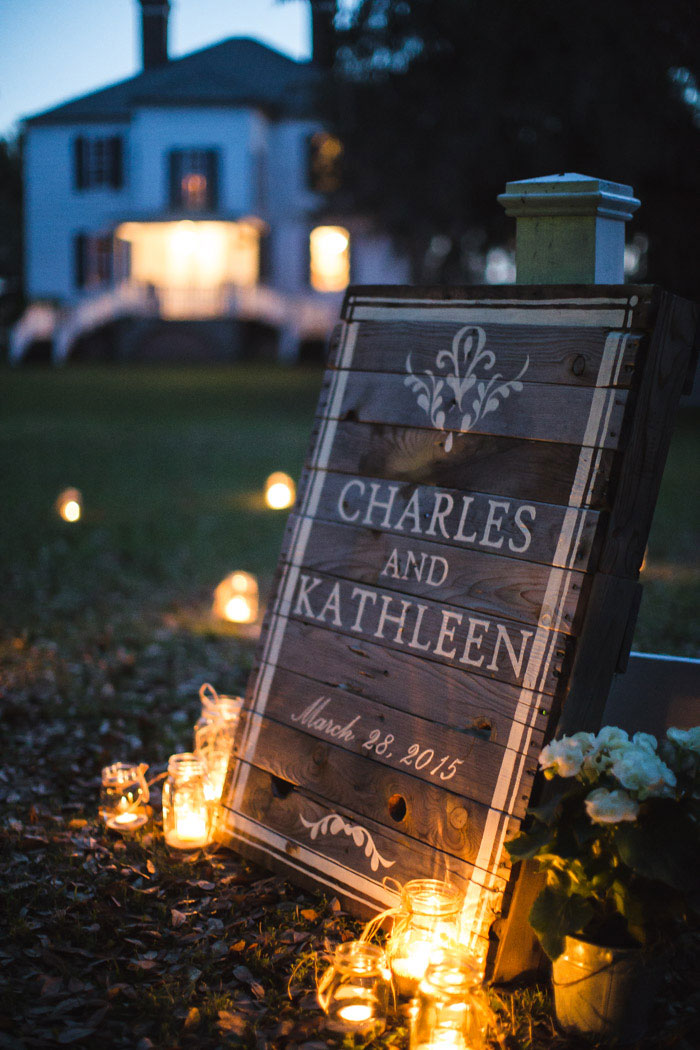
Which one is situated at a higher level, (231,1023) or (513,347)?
(513,347)

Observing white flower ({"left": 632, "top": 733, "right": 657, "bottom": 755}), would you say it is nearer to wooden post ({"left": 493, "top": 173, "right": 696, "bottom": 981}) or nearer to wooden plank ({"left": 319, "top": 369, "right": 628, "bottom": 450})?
wooden post ({"left": 493, "top": 173, "right": 696, "bottom": 981})

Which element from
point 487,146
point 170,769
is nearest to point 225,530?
point 170,769

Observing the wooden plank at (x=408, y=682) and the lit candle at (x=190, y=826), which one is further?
the lit candle at (x=190, y=826)

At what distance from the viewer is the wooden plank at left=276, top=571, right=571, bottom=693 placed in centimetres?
329

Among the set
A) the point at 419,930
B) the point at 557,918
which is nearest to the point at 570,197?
the point at 557,918

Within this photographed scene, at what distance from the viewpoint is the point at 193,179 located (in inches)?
1407

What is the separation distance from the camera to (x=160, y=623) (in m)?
7.70

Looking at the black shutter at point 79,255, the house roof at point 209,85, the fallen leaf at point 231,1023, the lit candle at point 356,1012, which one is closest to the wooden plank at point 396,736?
the lit candle at point 356,1012

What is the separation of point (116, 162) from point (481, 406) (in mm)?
36497

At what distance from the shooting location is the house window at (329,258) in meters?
35.8

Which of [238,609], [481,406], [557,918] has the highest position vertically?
[481,406]

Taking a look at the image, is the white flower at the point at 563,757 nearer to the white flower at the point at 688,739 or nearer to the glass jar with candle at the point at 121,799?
the white flower at the point at 688,739

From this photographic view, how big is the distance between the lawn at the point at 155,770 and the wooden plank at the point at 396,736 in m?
0.60

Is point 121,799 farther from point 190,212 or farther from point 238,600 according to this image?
point 190,212
